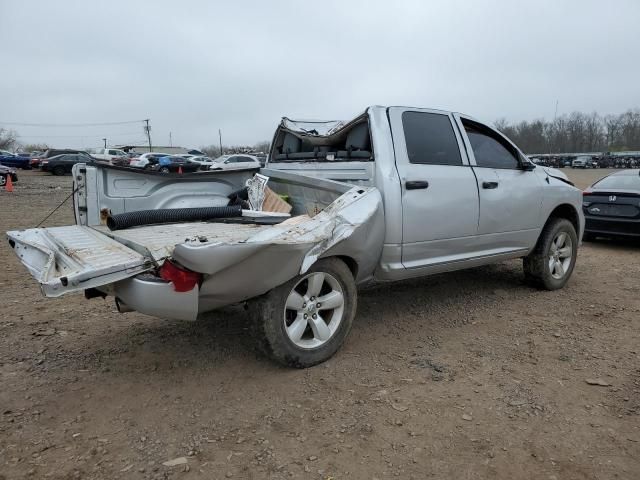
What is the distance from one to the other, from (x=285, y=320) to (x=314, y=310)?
24 cm

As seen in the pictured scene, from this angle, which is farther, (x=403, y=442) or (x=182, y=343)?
(x=182, y=343)

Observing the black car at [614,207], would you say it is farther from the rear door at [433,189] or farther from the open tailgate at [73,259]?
the open tailgate at [73,259]

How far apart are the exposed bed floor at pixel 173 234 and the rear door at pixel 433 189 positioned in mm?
1264

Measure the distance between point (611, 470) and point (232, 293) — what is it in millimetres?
2237

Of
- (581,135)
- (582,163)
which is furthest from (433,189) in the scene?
(581,135)

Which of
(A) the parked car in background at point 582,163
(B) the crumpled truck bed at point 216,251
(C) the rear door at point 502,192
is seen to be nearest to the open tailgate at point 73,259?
(B) the crumpled truck bed at point 216,251

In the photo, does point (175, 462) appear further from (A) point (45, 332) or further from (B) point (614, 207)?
(B) point (614, 207)

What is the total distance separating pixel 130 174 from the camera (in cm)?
450

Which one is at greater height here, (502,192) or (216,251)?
(502,192)

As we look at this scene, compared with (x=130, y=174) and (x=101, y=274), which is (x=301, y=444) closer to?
(x=101, y=274)

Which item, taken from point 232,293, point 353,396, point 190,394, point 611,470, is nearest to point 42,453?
point 190,394

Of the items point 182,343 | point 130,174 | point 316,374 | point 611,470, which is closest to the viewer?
point 611,470

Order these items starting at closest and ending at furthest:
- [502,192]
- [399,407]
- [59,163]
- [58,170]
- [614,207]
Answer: [399,407] → [502,192] → [614,207] → [59,163] → [58,170]

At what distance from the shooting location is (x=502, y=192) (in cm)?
471
